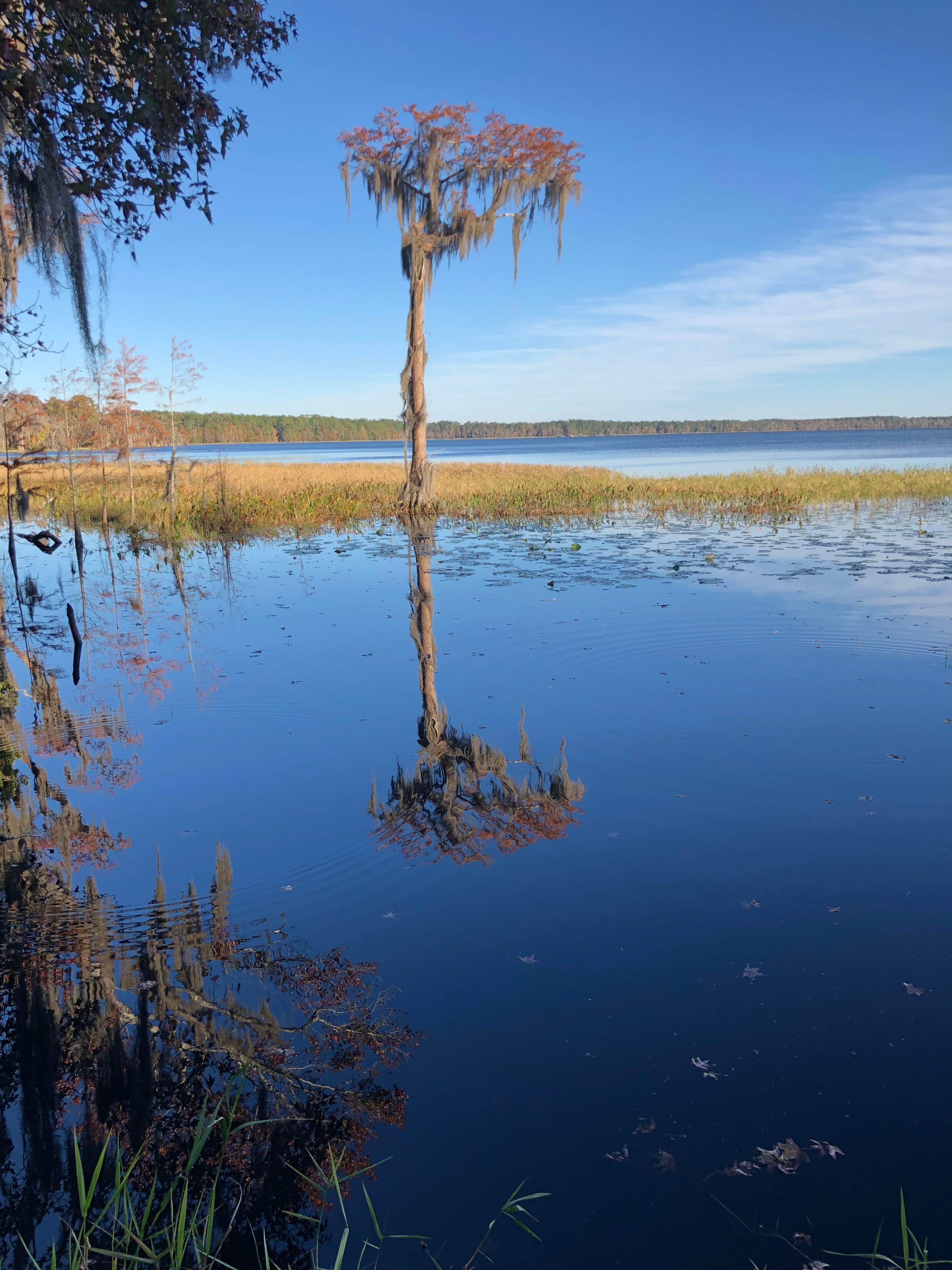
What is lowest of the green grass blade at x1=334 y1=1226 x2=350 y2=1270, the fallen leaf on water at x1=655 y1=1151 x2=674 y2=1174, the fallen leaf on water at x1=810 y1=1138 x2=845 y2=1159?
the fallen leaf on water at x1=655 y1=1151 x2=674 y2=1174

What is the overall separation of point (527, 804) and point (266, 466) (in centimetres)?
4566

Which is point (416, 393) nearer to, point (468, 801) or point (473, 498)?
point (473, 498)

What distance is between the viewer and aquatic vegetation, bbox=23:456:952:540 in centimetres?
2492

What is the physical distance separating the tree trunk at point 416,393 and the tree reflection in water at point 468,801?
17051 millimetres

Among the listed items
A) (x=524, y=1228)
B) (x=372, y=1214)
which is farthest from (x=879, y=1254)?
(x=372, y=1214)

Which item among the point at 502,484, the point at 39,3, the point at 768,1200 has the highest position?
the point at 39,3

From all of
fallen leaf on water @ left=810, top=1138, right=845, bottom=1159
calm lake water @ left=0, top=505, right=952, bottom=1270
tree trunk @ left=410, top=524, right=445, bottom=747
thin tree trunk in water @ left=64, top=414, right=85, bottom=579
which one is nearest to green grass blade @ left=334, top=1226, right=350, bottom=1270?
calm lake water @ left=0, top=505, right=952, bottom=1270

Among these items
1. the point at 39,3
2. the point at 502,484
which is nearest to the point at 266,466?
the point at 502,484

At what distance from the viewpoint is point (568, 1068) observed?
316cm

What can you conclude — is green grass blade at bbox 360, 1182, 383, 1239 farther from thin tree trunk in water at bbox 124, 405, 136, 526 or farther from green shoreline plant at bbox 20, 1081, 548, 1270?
thin tree trunk in water at bbox 124, 405, 136, 526

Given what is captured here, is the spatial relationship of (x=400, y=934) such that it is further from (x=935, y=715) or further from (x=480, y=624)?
(x=480, y=624)

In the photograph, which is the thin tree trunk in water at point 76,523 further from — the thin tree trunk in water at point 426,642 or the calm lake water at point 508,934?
the calm lake water at point 508,934

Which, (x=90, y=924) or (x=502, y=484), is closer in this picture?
(x=90, y=924)

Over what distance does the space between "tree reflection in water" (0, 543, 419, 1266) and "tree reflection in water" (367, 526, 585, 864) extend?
1161 mm
